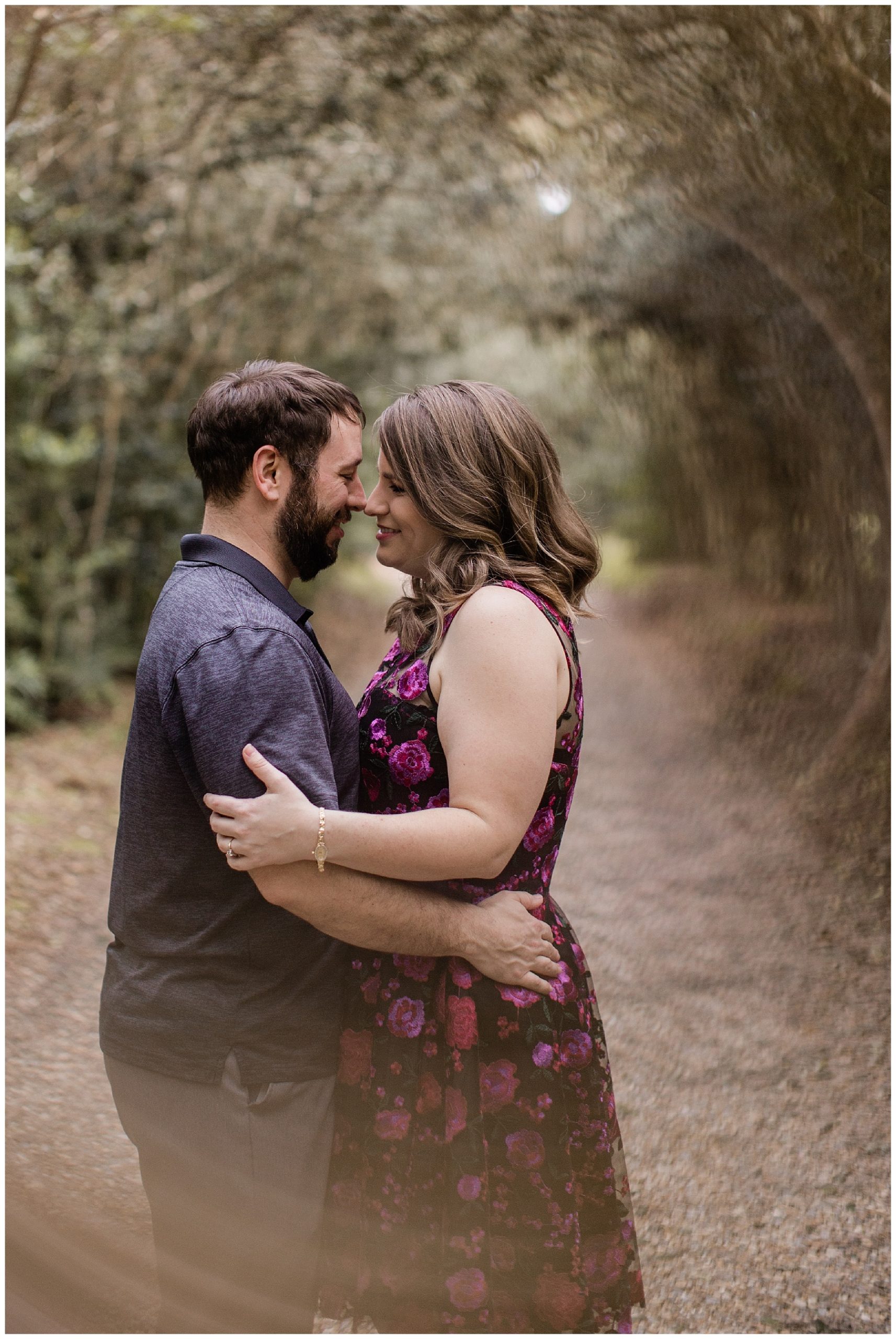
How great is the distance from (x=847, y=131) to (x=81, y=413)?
6.04 m

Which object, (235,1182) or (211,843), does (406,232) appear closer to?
(211,843)

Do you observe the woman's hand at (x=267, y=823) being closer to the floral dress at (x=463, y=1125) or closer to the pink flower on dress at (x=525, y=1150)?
the floral dress at (x=463, y=1125)

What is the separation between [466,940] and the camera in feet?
6.57

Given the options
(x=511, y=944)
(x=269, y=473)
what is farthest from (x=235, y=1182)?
(x=269, y=473)

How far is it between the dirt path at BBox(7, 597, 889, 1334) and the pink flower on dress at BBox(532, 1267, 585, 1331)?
47.3 inches

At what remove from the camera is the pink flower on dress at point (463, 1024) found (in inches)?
81.1

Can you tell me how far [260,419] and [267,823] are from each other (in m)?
0.79

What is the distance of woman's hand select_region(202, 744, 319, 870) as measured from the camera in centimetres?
176

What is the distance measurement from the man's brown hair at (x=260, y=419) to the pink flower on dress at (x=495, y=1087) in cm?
123

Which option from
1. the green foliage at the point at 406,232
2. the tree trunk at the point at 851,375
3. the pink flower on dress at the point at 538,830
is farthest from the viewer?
the tree trunk at the point at 851,375

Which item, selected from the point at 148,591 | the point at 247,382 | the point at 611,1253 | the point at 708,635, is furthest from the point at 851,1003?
the point at 708,635

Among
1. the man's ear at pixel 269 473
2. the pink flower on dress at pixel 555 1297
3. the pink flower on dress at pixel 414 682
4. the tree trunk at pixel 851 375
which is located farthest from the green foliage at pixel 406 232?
the pink flower on dress at pixel 555 1297

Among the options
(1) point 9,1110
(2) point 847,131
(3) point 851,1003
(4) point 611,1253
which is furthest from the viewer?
(2) point 847,131

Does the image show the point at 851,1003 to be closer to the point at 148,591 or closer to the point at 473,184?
the point at 148,591
